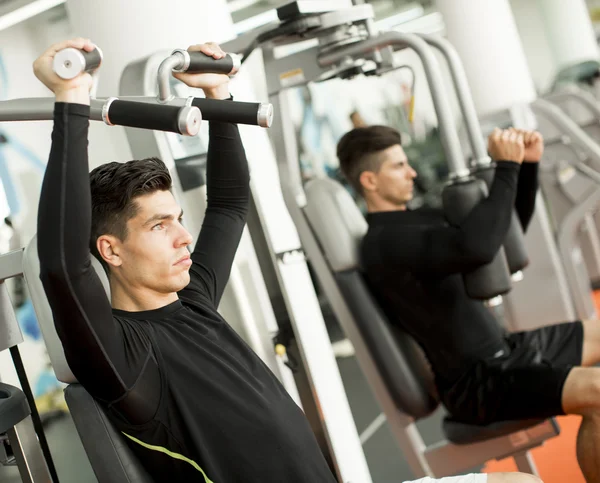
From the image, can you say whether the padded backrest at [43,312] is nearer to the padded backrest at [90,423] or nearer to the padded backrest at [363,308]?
the padded backrest at [90,423]

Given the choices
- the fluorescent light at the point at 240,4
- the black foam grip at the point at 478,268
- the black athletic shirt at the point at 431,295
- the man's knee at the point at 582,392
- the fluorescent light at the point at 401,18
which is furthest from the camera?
the fluorescent light at the point at 401,18

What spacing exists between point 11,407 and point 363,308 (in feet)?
4.07

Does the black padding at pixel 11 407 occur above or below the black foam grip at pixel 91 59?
below

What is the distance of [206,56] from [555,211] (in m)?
3.63

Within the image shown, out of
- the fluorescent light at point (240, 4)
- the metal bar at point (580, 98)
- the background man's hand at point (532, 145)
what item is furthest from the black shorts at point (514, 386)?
the fluorescent light at point (240, 4)

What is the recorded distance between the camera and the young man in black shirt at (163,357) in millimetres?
1293

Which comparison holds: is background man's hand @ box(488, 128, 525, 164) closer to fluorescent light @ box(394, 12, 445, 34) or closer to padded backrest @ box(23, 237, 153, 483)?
padded backrest @ box(23, 237, 153, 483)

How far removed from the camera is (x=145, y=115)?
Answer: 1114mm

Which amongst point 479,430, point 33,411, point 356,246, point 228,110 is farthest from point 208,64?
point 479,430

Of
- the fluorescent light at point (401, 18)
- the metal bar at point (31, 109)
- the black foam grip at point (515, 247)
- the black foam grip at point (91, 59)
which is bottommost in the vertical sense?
the black foam grip at point (515, 247)

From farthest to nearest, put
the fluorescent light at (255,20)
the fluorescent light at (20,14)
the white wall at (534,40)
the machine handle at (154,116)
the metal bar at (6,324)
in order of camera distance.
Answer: the white wall at (534,40), the fluorescent light at (255,20), the fluorescent light at (20,14), the metal bar at (6,324), the machine handle at (154,116)

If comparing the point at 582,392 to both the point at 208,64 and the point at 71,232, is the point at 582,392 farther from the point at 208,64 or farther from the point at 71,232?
the point at 71,232

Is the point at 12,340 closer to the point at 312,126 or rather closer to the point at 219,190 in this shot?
the point at 219,190

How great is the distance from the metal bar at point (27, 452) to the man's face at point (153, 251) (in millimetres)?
343
